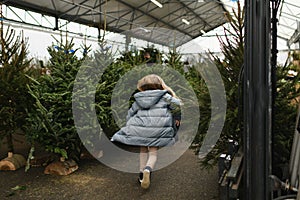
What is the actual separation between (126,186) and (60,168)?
102 centimetres

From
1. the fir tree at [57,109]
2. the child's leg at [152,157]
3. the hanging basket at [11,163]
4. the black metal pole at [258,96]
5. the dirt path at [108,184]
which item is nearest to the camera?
the black metal pole at [258,96]

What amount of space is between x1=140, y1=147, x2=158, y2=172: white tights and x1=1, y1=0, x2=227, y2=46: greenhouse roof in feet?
20.7

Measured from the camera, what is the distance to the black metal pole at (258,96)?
0.90m

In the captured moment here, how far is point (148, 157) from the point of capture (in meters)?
3.63

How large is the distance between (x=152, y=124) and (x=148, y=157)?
0.49m

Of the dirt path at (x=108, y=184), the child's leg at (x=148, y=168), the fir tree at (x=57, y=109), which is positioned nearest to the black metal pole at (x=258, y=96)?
the dirt path at (x=108, y=184)

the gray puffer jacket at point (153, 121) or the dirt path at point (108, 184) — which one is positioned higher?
the gray puffer jacket at point (153, 121)

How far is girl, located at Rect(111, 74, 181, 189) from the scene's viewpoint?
339cm

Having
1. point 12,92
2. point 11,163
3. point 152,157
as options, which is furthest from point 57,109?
point 152,157

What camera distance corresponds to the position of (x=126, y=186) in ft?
11.0

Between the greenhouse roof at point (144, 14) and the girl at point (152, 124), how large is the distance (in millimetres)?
6188

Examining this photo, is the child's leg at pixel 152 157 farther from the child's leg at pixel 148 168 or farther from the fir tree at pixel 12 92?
the fir tree at pixel 12 92

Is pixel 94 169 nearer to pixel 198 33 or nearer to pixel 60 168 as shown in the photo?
pixel 60 168

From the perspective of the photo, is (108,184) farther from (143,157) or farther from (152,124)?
(152,124)
